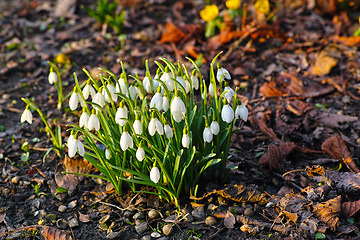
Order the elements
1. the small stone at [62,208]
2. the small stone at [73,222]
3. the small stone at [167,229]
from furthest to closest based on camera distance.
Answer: the small stone at [62,208] → the small stone at [73,222] → the small stone at [167,229]

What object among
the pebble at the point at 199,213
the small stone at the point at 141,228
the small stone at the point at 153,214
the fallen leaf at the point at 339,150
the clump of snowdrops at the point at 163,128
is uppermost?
the clump of snowdrops at the point at 163,128

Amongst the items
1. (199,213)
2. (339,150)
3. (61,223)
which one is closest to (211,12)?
(339,150)

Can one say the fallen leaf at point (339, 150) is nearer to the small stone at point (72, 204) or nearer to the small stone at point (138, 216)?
the small stone at point (138, 216)

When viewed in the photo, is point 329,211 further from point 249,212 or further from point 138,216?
point 138,216

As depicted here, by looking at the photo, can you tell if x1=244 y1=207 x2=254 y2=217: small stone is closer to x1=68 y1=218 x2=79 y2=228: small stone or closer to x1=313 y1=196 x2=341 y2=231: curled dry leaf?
x1=313 y1=196 x2=341 y2=231: curled dry leaf

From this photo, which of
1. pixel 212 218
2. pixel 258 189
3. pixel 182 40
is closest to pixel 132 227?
pixel 212 218

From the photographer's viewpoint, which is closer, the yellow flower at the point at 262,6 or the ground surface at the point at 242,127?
the ground surface at the point at 242,127

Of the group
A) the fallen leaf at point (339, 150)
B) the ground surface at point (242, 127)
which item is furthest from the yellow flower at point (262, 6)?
the fallen leaf at point (339, 150)

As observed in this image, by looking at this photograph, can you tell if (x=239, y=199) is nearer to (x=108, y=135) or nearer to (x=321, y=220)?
(x=321, y=220)
